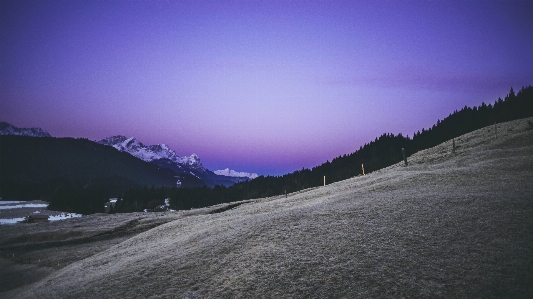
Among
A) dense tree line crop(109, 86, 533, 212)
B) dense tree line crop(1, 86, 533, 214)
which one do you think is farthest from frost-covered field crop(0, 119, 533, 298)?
dense tree line crop(109, 86, 533, 212)

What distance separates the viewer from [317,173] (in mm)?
177500

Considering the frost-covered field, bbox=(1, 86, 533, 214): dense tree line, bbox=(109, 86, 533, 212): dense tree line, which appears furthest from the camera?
bbox=(109, 86, 533, 212): dense tree line

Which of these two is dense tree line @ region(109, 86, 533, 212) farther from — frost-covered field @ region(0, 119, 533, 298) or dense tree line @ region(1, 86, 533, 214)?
frost-covered field @ region(0, 119, 533, 298)

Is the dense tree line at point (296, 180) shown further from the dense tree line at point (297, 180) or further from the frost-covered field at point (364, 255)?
the frost-covered field at point (364, 255)

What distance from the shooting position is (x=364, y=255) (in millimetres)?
13227

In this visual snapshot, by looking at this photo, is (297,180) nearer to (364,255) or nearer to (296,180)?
(296,180)

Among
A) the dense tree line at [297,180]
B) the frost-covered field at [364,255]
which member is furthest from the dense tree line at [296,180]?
the frost-covered field at [364,255]

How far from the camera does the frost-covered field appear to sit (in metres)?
10.6

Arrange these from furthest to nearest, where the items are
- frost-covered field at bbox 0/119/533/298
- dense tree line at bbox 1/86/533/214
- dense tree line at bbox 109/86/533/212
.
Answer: dense tree line at bbox 109/86/533/212, dense tree line at bbox 1/86/533/214, frost-covered field at bbox 0/119/533/298

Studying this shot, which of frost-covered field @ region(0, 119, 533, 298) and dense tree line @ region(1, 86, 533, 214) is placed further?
dense tree line @ region(1, 86, 533, 214)

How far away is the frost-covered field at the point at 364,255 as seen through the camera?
10648 mm

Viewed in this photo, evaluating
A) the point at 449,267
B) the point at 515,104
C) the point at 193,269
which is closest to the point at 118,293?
the point at 193,269

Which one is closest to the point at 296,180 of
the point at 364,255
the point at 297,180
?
the point at 297,180

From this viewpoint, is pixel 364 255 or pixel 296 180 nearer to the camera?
pixel 364 255
